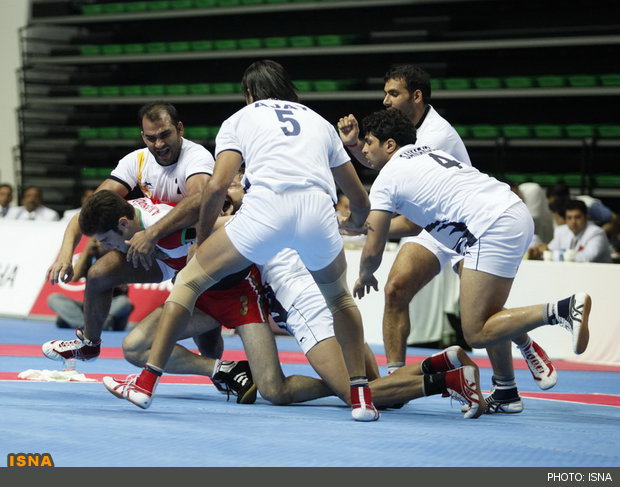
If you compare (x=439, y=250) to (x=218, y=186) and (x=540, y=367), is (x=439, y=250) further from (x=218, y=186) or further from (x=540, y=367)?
(x=218, y=186)

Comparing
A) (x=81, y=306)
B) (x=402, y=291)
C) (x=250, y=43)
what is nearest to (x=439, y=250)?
(x=402, y=291)

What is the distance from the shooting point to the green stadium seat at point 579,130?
1474 cm

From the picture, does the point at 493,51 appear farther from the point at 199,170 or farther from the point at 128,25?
the point at 199,170

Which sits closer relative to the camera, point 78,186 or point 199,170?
point 199,170

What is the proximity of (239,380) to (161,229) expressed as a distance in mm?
955

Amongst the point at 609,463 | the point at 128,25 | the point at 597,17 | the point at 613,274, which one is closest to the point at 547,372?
the point at 609,463

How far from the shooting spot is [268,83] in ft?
14.5

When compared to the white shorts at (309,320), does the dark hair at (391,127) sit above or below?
above

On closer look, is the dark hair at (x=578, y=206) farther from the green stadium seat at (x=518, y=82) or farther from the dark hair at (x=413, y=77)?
the green stadium seat at (x=518, y=82)

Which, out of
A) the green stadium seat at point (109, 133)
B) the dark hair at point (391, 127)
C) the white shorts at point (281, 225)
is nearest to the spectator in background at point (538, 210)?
the dark hair at point (391, 127)

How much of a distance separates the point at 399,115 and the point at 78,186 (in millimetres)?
13720

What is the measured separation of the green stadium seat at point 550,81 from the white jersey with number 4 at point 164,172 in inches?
412

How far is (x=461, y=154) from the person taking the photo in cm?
Answer: 559

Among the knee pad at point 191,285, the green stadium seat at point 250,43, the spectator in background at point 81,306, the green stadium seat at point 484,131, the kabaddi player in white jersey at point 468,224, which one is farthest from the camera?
the green stadium seat at point 250,43
